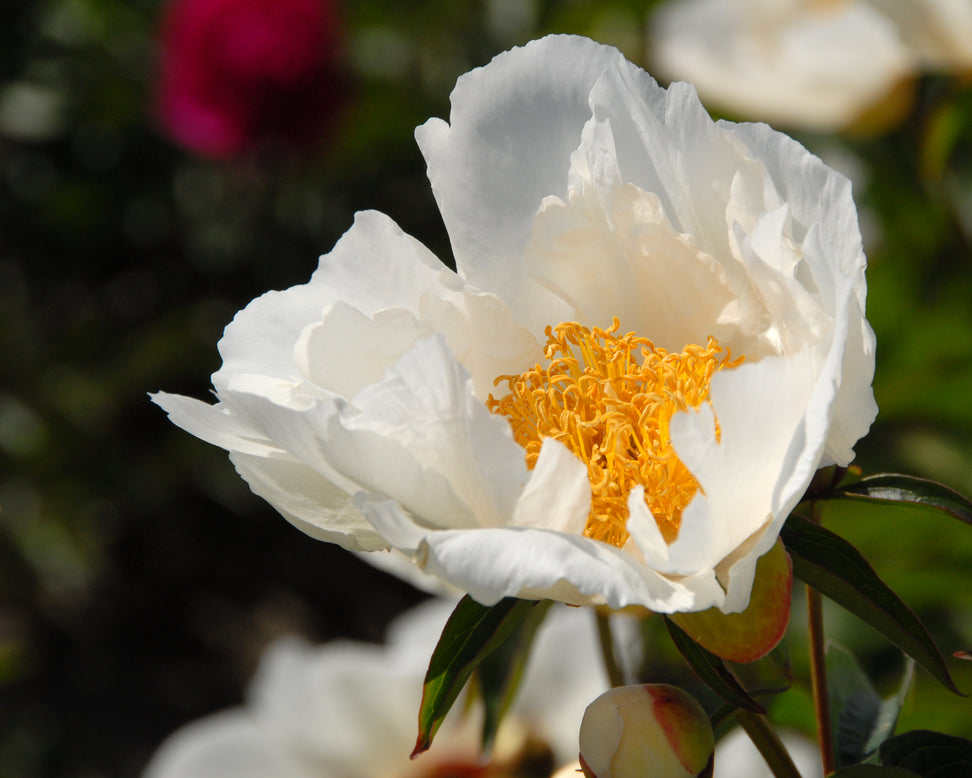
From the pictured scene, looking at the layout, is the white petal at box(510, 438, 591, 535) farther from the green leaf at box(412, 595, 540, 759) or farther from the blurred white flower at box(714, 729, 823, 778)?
the blurred white flower at box(714, 729, 823, 778)

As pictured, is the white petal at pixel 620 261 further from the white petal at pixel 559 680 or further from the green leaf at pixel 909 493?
the white petal at pixel 559 680

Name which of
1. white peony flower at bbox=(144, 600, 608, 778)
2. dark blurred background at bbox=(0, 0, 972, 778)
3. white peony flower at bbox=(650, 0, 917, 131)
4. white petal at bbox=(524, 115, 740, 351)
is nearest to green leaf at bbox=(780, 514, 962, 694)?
white petal at bbox=(524, 115, 740, 351)

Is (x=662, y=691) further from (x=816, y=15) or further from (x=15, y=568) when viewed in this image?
(x=15, y=568)

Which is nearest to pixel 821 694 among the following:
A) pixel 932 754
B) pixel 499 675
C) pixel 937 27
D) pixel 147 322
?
pixel 932 754

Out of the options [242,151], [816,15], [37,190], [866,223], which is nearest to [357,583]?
[242,151]

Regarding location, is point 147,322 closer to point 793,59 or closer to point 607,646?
point 793,59

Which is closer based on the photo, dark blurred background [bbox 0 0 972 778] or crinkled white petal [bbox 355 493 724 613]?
crinkled white petal [bbox 355 493 724 613]

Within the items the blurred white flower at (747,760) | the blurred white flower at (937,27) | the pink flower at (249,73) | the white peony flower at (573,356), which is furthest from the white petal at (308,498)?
the pink flower at (249,73)
